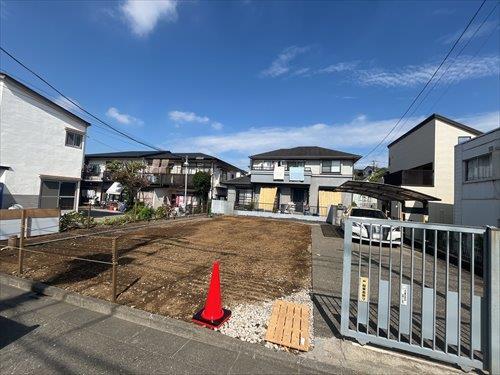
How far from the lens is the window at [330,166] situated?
24.8 meters

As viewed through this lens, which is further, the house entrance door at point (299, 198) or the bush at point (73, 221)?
the house entrance door at point (299, 198)

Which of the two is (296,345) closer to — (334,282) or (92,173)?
(334,282)

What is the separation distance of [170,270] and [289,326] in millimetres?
3397

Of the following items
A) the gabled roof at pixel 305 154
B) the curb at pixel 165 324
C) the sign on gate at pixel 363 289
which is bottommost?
the curb at pixel 165 324

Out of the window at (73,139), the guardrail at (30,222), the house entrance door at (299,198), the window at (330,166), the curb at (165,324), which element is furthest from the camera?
the window at (330,166)

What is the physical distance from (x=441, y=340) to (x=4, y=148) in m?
15.8

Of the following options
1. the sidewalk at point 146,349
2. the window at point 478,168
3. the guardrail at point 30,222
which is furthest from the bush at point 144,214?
the window at point 478,168

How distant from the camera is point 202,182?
24.7m

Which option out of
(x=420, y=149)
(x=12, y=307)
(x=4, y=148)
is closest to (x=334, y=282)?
(x=12, y=307)

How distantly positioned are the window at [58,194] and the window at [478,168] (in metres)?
19.5

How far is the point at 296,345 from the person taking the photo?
3283 millimetres

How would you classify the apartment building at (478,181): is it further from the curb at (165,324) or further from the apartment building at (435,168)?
the curb at (165,324)

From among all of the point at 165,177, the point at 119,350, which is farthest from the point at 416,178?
the point at 165,177

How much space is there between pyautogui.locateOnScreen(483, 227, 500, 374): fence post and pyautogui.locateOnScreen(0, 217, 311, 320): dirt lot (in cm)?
296
